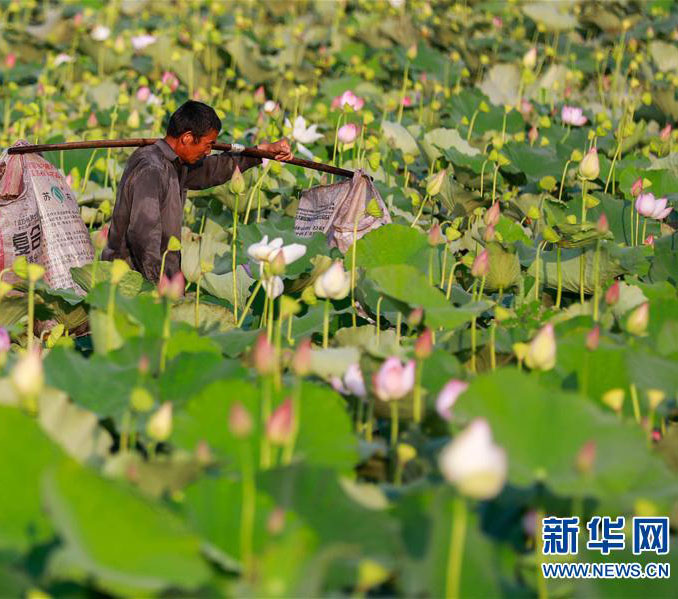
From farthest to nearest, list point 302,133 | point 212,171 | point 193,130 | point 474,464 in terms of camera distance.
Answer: point 302,133
point 212,171
point 193,130
point 474,464

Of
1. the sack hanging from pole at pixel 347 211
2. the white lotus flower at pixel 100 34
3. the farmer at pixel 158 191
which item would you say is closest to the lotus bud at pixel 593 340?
the sack hanging from pole at pixel 347 211

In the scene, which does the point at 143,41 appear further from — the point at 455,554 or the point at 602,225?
the point at 455,554

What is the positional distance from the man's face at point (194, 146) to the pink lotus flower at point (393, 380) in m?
1.71

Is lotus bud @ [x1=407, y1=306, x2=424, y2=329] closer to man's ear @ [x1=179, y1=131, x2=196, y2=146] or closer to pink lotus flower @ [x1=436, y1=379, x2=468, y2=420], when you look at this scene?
pink lotus flower @ [x1=436, y1=379, x2=468, y2=420]

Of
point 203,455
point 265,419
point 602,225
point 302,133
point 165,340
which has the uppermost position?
point 302,133

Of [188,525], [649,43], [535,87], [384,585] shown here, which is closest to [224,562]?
[188,525]

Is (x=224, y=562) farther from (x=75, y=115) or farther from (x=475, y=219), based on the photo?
(x=75, y=115)

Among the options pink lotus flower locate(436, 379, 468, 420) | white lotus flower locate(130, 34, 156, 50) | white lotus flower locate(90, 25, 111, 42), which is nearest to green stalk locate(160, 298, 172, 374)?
pink lotus flower locate(436, 379, 468, 420)

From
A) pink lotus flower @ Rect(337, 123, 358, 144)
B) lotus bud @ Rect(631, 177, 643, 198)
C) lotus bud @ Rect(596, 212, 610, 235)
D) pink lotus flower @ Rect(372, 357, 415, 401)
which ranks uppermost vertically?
pink lotus flower @ Rect(337, 123, 358, 144)

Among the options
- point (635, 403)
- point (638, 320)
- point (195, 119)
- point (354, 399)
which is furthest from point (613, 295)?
point (195, 119)

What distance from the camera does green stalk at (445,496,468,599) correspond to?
145 centimetres

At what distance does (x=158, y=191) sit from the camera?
11.6ft

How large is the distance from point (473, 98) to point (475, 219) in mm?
1652

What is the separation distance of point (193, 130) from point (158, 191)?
0.70 ft
